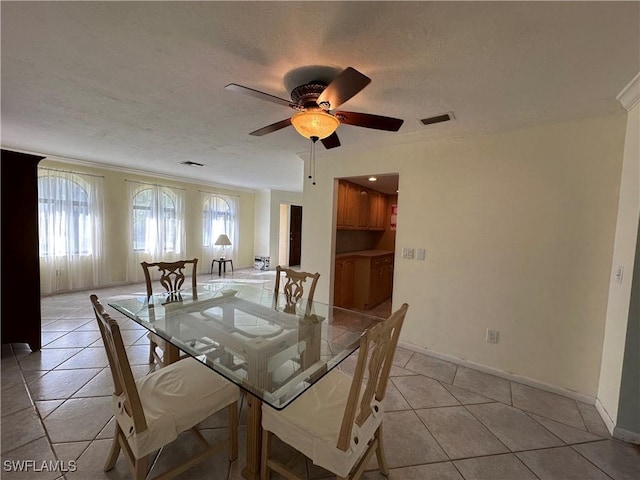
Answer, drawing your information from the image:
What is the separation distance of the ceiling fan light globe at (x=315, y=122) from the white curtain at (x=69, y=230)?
16.1 feet

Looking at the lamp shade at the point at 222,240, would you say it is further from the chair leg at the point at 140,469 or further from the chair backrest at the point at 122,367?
the chair leg at the point at 140,469

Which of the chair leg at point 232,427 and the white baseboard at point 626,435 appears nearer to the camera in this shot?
the chair leg at point 232,427

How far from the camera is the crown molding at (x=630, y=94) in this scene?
172 cm

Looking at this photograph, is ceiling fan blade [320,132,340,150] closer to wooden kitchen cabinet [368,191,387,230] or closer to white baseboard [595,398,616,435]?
wooden kitchen cabinet [368,191,387,230]

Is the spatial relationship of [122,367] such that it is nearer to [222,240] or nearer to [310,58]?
[310,58]

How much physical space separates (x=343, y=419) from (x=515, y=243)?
226 cm

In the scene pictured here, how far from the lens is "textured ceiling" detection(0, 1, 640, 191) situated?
126 cm

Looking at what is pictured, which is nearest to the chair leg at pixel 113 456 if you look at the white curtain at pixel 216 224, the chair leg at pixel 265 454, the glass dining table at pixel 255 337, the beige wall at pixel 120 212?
the glass dining table at pixel 255 337

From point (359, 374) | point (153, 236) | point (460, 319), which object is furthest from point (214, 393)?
point (153, 236)

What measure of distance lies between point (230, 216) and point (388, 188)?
4.37 metres

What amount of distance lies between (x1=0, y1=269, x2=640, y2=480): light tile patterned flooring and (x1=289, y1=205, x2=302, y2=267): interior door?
5981mm

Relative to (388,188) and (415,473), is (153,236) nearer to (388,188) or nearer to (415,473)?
(388,188)

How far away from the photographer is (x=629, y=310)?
179 cm

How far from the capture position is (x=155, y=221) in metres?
5.74
